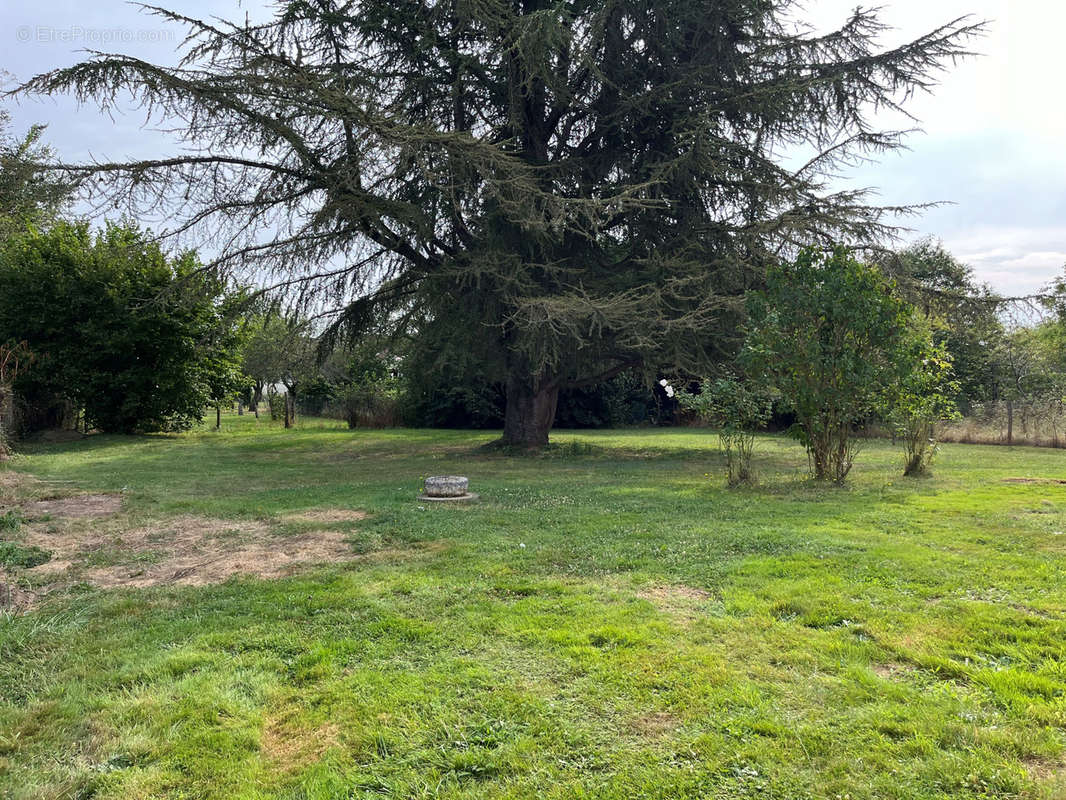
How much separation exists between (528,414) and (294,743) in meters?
13.4

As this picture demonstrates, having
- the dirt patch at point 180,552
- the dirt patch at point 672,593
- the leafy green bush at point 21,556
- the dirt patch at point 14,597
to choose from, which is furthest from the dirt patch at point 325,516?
the dirt patch at point 672,593

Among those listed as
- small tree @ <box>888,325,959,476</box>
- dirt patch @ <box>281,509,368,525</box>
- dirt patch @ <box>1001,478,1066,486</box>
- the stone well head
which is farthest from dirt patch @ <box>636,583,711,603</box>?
dirt patch @ <box>1001,478,1066,486</box>

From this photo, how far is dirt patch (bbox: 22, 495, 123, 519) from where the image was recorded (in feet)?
23.7

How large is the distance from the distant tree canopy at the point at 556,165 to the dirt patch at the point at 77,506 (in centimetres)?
591

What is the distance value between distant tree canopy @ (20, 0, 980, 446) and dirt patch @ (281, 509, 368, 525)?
5.17 metres

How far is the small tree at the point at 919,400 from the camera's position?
8.95 m

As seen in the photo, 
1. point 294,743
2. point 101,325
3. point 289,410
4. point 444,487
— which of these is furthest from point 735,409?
point 289,410

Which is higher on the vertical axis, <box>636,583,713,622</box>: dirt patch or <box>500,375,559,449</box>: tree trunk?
<box>500,375,559,449</box>: tree trunk

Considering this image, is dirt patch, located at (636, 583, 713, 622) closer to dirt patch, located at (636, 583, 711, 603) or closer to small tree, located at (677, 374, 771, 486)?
dirt patch, located at (636, 583, 711, 603)

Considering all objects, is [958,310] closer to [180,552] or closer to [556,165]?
[556,165]

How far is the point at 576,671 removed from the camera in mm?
3047

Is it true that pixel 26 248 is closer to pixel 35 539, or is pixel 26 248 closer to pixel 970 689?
pixel 35 539

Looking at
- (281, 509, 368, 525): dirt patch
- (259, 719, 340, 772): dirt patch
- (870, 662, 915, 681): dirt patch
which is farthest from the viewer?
(281, 509, 368, 525): dirt patch

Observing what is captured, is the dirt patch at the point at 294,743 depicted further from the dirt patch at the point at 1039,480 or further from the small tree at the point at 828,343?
the dirt patch at the point at 1039,480
